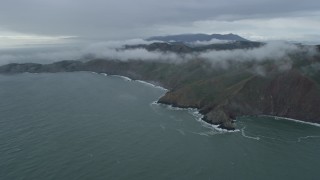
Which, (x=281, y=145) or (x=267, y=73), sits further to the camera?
(x=267, y=73)

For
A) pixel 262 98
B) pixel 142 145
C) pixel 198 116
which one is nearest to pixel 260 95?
pixel 262 98

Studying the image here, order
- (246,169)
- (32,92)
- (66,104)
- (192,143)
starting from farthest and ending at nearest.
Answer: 1. (32,92)
2. (66,104)
3. (192,143)
4. (246,169)

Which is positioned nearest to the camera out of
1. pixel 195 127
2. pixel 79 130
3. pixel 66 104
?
pixel 79 130

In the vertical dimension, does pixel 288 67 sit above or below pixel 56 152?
above

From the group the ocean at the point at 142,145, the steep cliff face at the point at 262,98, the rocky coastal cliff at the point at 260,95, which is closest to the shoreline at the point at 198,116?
the ocean at the point at 142,145

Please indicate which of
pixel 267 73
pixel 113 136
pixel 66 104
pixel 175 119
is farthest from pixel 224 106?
pixel 66 104

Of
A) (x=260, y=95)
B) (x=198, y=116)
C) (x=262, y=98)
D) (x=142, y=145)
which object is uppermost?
(x=260, y=95)

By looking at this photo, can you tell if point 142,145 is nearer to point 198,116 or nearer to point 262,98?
point 198,116

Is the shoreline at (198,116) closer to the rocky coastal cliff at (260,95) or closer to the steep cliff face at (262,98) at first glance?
the rocky coastal cliff at (260,95)

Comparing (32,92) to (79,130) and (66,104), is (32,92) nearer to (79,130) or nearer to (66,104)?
(66,104)
